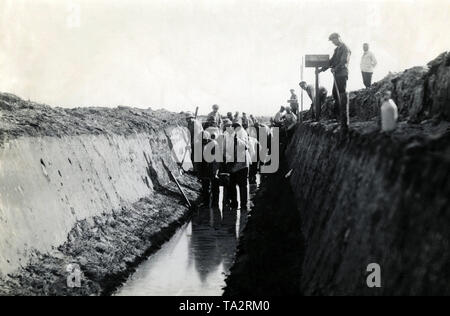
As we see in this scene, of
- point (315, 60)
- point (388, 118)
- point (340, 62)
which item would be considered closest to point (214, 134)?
point (315, 60)

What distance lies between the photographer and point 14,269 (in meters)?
8.45

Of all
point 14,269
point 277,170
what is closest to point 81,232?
point 14,269

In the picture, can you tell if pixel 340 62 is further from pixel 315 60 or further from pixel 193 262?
pixel 193 262

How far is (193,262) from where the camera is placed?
39.1 ft

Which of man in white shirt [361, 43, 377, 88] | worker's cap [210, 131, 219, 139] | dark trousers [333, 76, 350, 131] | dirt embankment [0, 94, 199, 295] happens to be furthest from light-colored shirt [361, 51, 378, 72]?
dirt embankment [0, 94, 199, 295]

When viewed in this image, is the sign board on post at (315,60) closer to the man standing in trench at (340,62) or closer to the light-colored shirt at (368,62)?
the man standing in trench at (340,62)

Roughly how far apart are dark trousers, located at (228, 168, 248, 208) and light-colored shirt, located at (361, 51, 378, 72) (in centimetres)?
583

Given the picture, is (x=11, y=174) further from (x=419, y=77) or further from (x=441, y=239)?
(x=419, y=77)

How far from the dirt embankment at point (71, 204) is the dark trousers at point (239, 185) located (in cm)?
165

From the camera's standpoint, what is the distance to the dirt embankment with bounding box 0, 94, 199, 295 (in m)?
8.94

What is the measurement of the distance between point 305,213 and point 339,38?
4.39 meters

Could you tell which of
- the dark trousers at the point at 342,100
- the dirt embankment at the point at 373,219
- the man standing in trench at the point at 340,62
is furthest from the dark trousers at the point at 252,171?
the man standing in trench at the point at 340,62

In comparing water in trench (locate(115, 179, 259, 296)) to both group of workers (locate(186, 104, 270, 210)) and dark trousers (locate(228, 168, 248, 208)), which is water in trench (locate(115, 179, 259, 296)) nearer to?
dark trousers (locate(228, 168, 248, 208))

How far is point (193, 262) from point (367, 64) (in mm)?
10548
